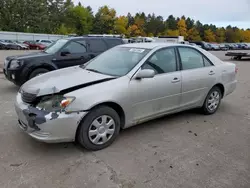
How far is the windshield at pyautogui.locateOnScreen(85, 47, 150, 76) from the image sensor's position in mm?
3910

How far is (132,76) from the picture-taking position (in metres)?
3.72

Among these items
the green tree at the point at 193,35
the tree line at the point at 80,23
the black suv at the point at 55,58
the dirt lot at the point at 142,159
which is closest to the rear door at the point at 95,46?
the black suv at the point at 55,58

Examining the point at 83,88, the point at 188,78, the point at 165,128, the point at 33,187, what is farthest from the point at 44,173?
the point at 188,78

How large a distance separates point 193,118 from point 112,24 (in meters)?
68.3

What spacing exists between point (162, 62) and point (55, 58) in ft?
13.3

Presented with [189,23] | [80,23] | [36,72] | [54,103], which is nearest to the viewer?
[54,103]

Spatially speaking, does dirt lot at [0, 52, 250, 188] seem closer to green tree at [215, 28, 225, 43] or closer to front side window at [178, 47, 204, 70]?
front side window at [178, 47, 204, 70]

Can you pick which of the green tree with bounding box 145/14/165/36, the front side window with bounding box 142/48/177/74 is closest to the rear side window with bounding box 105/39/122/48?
the front side window with bounding box 142/48/177/74

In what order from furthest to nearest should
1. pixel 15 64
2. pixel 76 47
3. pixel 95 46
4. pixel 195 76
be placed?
pixel 95 46, pixel 76 47, pixel 15 64, pixel 195 76

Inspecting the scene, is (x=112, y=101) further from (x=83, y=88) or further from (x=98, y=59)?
(x=98, y=59)

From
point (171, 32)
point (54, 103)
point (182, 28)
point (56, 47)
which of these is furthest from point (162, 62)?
point (182, 28)

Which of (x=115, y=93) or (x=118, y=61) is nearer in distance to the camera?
(x=115, y=93)

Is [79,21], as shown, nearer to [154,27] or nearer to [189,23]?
[154,27]

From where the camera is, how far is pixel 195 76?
4578 millimetres
